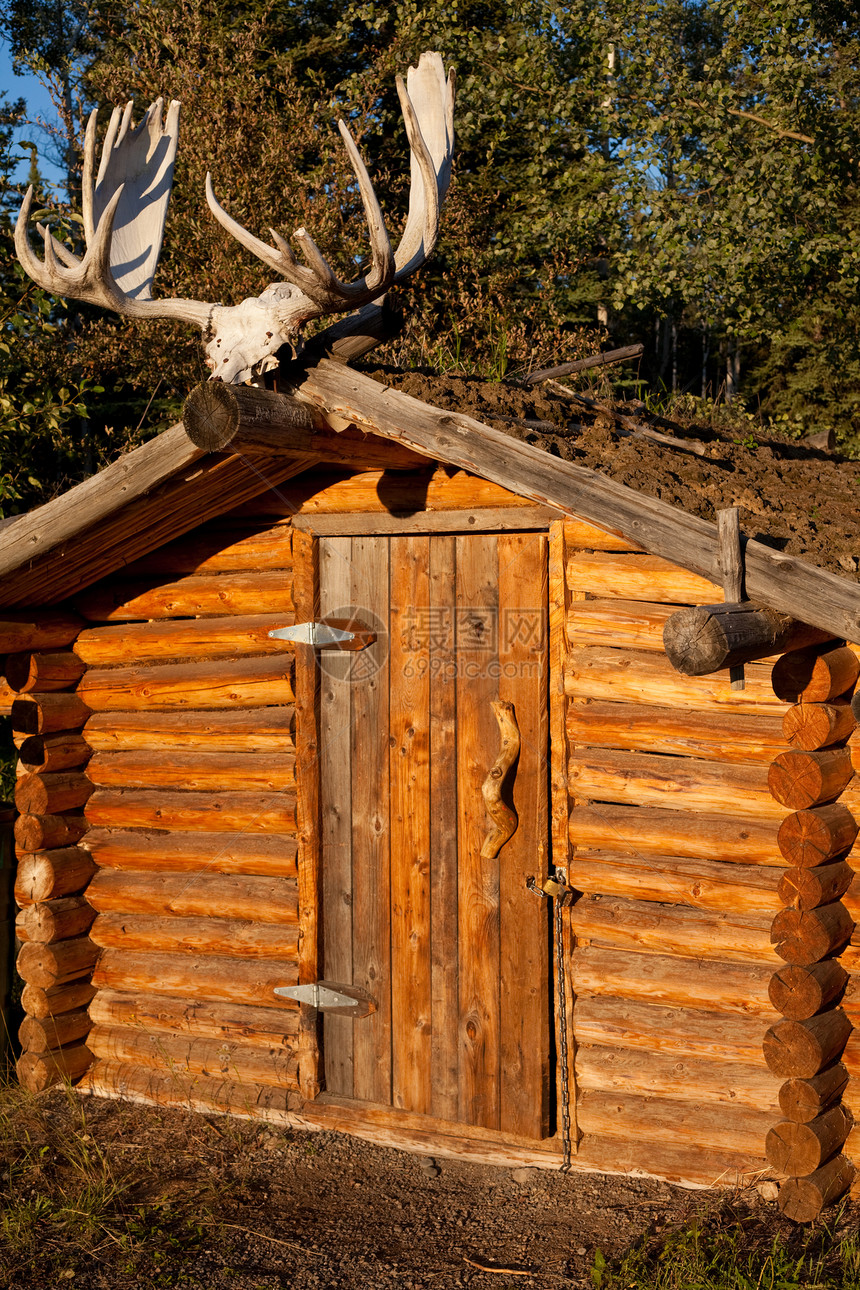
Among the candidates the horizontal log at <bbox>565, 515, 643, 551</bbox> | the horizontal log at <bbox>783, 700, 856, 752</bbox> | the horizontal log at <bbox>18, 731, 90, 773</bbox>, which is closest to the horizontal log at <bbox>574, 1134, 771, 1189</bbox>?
the horizontal log at <bbox>783, 700, 856, 752</bbox>

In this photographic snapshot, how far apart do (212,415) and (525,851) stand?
93.3 inches

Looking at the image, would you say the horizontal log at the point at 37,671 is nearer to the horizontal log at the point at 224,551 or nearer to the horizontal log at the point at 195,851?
the horizontal log at the point at 224,551

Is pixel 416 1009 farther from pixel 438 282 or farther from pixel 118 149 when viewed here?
pixel 438 282

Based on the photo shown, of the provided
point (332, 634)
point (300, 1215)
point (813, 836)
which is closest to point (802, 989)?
point (813, 836)

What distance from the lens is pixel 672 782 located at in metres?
4.75

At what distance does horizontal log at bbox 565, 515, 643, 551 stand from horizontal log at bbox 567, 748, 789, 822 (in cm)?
90

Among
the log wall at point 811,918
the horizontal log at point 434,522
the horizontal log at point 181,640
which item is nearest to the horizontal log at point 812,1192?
the log wall at point 811,918

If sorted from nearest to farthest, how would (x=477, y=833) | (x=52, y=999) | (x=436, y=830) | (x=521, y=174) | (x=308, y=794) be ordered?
(x=477, y=833)
(x=436, y=830)
(x=308, y=794)
(x=52, y=999)
(x=521, y=174)

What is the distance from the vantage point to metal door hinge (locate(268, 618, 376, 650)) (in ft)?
17.8

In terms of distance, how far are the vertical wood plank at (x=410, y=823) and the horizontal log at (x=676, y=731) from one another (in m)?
0.79

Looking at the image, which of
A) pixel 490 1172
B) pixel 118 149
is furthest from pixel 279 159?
pixel 490 1172

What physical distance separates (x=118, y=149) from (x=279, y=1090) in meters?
4.66

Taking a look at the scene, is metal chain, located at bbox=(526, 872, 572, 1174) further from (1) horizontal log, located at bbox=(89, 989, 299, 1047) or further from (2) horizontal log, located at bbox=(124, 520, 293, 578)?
(2) horizontal log, located at bbox=(124, 520, 293, 578)

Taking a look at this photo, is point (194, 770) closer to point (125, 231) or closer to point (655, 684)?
point (655, 684)
